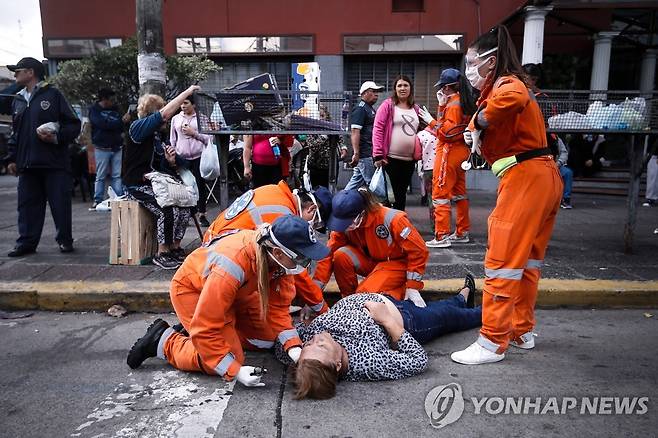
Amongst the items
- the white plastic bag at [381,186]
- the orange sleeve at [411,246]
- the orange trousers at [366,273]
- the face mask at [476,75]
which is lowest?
the orange trousers at [366,273]

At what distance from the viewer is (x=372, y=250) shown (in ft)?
13.4

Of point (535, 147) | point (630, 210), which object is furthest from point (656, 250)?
point (535, 147)

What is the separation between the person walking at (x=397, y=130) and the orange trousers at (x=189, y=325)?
9.52ft

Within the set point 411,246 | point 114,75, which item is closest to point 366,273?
point 411,246

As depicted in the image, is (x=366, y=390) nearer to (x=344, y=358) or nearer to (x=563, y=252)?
(x=344, y=358)

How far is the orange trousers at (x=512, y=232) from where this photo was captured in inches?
117

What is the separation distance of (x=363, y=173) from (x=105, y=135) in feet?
15.8

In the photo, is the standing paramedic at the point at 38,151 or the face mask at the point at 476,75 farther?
the standing paramedic at the point at 38,151

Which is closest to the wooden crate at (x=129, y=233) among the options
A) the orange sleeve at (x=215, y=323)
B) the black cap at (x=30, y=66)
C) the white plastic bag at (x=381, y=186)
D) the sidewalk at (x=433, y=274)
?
the sidewalk at (x=433, y=274)

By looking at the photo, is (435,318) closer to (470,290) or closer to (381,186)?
(470,290)

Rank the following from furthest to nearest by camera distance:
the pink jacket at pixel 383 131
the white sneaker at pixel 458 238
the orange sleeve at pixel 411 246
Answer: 1. the white sneaker at pixel 458 238
2. the pink jacket at pixel 383 131
3. the orange sleeve at pixel 411 246

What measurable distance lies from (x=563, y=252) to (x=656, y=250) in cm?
103

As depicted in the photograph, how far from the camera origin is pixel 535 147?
9.95 feet

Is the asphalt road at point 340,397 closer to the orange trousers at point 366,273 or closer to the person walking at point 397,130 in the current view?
the orange trousers at point 366,273
